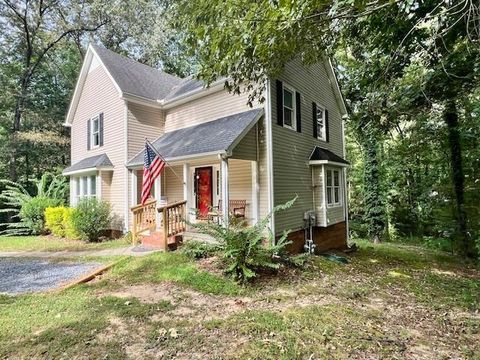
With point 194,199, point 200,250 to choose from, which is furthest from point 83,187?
point 200,250

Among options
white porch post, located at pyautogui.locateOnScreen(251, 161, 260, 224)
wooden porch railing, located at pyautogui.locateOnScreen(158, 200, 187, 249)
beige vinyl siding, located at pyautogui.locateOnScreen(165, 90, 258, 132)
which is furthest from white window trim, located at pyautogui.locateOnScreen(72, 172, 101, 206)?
white porch post, located at pyautogui.locateOnScreen(251, 161, 260, 224)

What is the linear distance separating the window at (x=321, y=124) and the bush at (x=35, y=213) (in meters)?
12.6

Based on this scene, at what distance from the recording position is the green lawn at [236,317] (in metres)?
3.70

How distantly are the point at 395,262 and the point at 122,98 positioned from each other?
11495mm

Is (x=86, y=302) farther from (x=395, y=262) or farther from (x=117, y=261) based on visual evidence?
(x=395, y=262)

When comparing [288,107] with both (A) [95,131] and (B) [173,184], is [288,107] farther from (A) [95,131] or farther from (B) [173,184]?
(A) [95,131]

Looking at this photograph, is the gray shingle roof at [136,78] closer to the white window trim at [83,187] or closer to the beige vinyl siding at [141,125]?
the beige vinyl siding at [141,125]

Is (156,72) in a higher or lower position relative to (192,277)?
higher

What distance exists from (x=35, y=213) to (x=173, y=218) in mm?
9073

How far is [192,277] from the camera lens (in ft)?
20.8

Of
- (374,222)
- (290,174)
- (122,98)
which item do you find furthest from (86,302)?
(374,222)

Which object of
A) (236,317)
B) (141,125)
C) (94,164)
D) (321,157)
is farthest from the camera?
(94,164)

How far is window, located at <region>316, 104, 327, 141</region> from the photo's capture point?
11981mm

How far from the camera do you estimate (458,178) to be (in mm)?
10695
